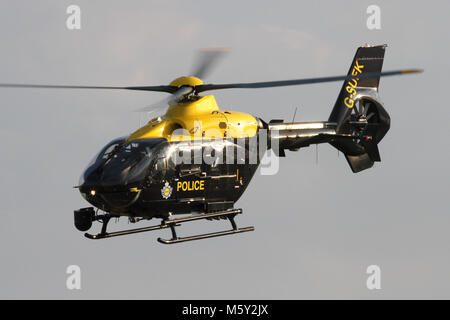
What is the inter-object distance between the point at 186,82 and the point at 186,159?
2.53 meters

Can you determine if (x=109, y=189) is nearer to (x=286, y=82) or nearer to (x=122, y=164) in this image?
(x=122, y=164)

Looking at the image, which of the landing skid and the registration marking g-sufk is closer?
the landing skid

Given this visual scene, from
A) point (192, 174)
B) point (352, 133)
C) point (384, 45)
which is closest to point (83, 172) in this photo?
point (192, 174)

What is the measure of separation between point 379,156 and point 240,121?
21.7 ft

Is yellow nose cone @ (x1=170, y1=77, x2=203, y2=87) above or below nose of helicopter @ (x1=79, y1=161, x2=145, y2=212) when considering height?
above

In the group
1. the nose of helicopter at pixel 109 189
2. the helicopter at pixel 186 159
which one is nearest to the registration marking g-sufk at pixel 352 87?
the helicopter at pixel 186 159

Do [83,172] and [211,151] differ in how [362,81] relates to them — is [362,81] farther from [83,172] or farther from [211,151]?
[83,172]

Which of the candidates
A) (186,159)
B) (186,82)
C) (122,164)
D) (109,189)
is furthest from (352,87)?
(109,189)

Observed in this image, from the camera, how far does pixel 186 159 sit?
24141 mm

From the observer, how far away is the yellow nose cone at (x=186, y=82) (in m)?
25.2

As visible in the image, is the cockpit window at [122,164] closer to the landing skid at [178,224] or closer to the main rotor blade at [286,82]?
the landing skid at [178,224]

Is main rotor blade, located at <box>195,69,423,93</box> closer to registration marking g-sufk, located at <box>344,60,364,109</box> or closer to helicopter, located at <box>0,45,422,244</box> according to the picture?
helicopter, located at <box>0,45,422,244</box>

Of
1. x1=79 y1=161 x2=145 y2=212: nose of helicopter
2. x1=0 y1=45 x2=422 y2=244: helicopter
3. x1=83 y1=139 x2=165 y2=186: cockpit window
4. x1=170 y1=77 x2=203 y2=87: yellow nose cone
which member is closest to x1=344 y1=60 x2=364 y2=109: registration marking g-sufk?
x1=0 y1=45 x2=422 y2=244: helicopter

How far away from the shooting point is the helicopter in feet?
76.2
